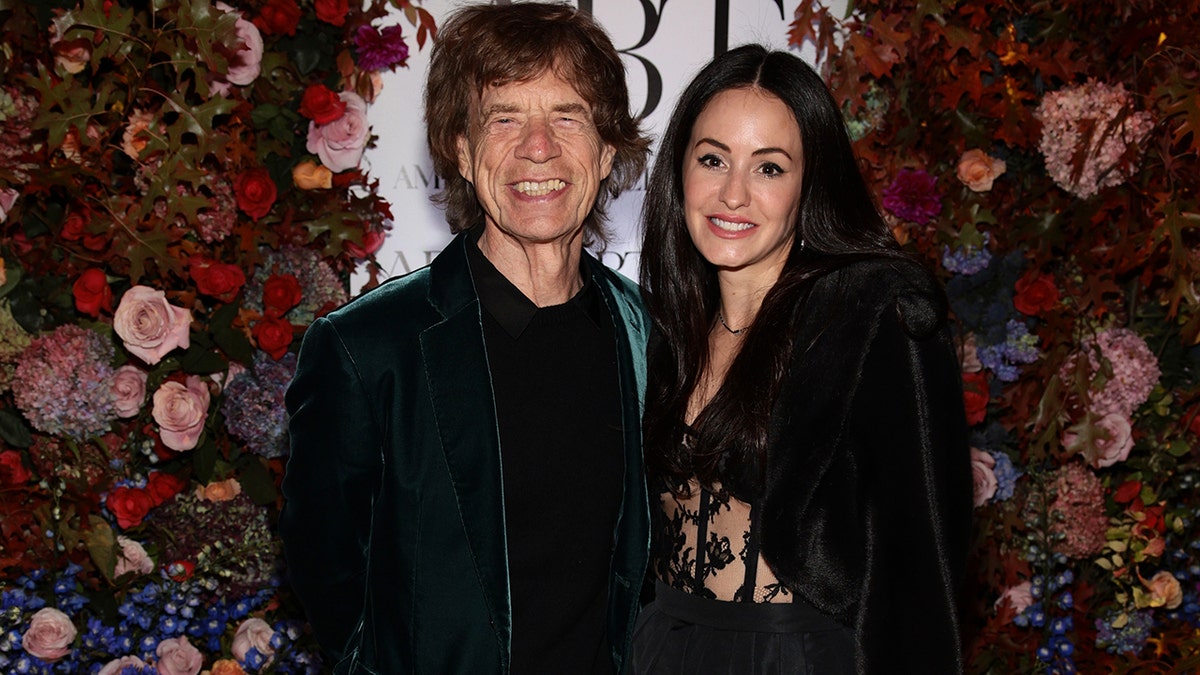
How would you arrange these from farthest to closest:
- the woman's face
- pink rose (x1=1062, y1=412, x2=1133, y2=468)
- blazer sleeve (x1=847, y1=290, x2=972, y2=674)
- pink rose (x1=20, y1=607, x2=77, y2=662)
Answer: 1. pink rose (x1=1062, y1=412, x2=1133, y2=468)
2. pink rose (x1=20, y1=607, x2=77, y2=662)
3. the woman's face
4. blazer sleeve (x1=847, y1=290, x2=972, y2=674)

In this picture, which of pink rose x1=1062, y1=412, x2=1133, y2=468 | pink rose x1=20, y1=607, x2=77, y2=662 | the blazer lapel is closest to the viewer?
the blazer lapel

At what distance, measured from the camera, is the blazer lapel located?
186cm

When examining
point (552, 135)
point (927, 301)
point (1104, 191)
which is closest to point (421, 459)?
point (552, 135)

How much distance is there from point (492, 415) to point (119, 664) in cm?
171

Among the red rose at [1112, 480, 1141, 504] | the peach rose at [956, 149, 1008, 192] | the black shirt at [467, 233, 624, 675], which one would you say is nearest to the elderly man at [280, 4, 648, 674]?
the black shirt at [467, 233, 624, 675]

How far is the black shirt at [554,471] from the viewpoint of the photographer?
76.4 inches

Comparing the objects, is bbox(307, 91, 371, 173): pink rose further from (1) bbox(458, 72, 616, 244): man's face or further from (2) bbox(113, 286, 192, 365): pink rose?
(1) bbox(458, 72, 616, 244): man's face

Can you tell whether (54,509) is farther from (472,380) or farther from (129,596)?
(472,380)

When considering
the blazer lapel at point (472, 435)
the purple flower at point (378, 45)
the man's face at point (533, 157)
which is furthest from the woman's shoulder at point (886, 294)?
the purple flower at point (378, 45)

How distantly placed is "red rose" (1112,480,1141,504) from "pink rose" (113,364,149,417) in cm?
283

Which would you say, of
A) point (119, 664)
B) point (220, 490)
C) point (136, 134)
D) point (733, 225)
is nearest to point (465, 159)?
point (733, 225)

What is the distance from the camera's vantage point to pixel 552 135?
208cm

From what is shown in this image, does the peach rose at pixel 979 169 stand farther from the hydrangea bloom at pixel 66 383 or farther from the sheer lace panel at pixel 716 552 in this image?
the hydrangea bloom at pixel 66 383

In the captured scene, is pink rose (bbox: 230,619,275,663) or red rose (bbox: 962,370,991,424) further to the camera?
red rose (bbox: 962,370,991,424)
